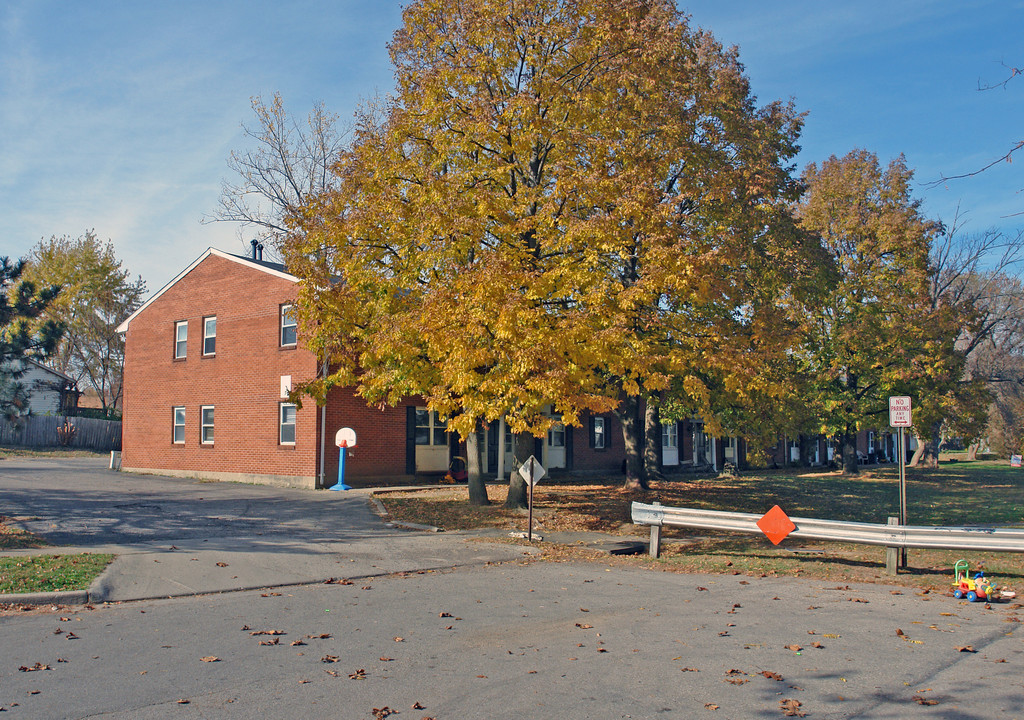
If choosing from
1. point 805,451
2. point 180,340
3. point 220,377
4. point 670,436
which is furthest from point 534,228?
point 805,451

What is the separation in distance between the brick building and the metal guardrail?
979 cm

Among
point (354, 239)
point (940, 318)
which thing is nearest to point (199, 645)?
point (354, 239)

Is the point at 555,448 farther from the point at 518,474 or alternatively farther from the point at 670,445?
the point at 518,474

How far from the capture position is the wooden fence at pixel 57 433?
4272 cm

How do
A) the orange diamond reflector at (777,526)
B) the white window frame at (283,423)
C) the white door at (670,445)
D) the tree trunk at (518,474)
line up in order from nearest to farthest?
the orange diamond reflector at (777,526)
the tree trunk at (518,474)
the white window frame at (283,423)
the white door at (670,445)

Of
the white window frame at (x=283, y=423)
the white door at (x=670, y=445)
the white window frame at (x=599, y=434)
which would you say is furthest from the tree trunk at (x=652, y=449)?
the white window frame at (x=283, y=423)

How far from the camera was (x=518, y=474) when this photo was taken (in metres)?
18.1

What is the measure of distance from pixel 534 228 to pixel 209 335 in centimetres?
1641

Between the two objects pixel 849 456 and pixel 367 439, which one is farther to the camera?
pixel 849 456

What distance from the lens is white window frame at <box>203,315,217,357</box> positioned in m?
27.3

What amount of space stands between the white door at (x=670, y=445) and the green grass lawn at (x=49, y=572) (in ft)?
102

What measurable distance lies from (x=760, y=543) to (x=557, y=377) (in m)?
5.19

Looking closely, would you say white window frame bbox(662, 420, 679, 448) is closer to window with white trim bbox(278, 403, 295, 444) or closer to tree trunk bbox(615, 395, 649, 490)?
tree trunk bbox(615, 395, 649, 490)

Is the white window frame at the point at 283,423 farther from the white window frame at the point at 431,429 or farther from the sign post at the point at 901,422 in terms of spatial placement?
the sign post at the point at 901,422
